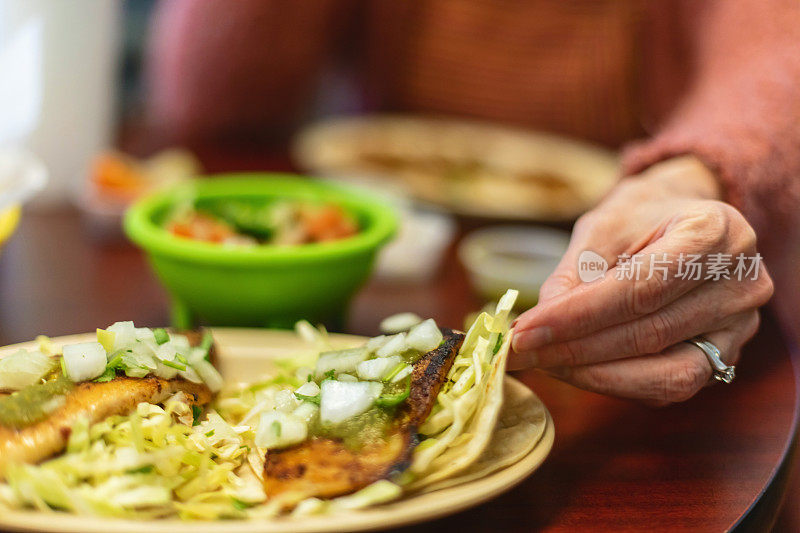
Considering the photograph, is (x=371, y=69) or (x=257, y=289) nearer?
(x=257, y=289)

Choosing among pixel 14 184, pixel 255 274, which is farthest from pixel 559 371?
pixel 14 184

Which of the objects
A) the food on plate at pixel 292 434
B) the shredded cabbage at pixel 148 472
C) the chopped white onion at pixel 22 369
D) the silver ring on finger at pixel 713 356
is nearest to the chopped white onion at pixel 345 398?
the food on plate at pixel 292 434

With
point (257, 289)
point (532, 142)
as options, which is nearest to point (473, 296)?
point (257, 289)

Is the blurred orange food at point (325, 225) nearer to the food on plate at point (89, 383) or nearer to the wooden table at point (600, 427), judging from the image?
the wooden table at point (600, 427)

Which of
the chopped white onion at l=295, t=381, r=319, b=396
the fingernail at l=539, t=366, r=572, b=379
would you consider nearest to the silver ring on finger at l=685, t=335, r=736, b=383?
the fingernail at l=539, t=366, r=572, b=379

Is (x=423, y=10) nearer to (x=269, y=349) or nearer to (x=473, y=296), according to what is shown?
(x=473, y=296)

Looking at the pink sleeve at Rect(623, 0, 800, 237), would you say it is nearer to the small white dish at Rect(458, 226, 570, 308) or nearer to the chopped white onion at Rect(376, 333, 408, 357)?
the small white dish at Rect(458, 226, 570, 308)

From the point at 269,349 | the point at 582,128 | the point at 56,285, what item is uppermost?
the point at 582,128
